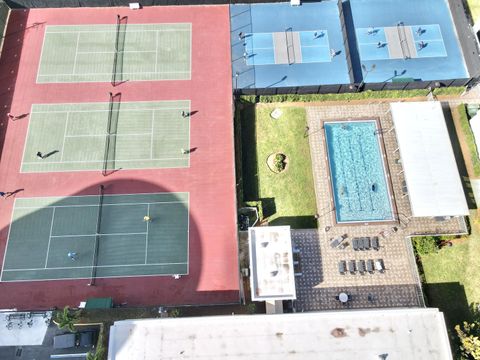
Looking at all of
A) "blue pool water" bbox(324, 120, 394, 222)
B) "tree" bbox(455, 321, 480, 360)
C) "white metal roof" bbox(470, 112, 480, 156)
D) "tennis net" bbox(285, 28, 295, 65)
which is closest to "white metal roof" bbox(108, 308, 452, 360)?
"tree" bbox(455, 321, 480, 360)

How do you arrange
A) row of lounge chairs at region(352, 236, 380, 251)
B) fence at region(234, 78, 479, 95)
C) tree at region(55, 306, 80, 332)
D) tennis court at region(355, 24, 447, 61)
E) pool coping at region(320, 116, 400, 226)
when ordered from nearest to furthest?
1. tree at region(55, 306, 80, 332)
2. row of lounge chairs at region(352, 236, 380, 251)
3. pool coping at region(320, 116, 400, 226)
4. fence at region(234, 78, 479, 95)
5. tennis court at region(355, 24, 447, 61)

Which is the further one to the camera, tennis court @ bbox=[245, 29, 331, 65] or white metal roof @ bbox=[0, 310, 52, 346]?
tennis court @ bbox=[245, 29, 331, 65]

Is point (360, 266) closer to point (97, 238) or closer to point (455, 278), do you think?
point (455, 278)

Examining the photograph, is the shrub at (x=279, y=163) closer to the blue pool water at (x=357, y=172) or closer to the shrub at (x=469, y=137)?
the blue pool water at (x=357, y=172)

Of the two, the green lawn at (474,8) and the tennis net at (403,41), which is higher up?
the green lawn at (474,8)

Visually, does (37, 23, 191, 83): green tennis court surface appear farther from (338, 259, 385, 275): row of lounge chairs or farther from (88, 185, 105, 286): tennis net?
(338, 259, 385, 275): row of lounge chairs

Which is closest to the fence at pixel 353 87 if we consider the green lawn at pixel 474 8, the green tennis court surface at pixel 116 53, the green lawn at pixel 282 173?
the green lawn at pixel 282 173
